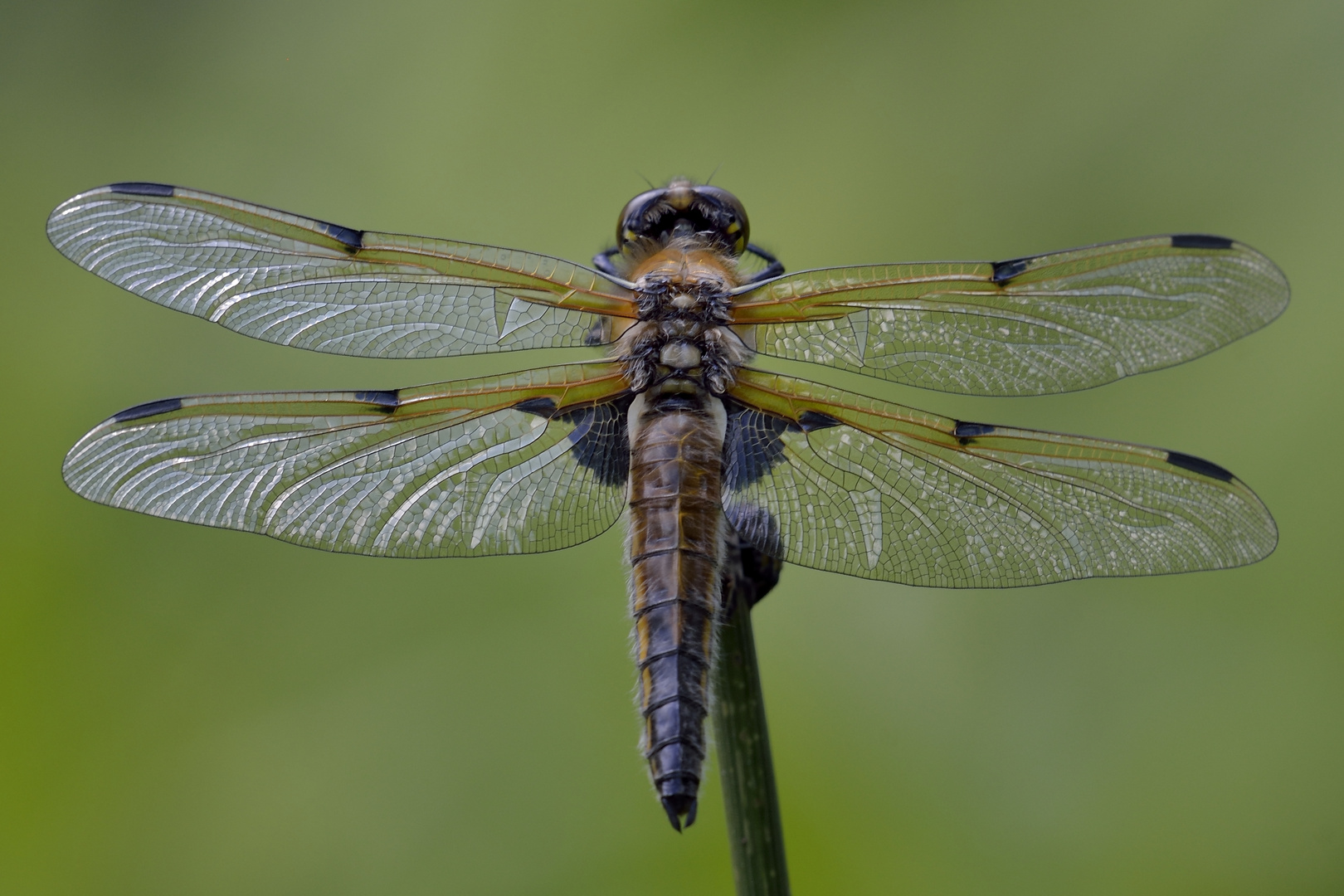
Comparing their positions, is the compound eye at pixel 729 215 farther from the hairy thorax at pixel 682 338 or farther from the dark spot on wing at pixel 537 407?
the dark spot on wing at pixel 537 407

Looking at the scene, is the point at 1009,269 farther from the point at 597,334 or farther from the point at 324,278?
the point at 324,278

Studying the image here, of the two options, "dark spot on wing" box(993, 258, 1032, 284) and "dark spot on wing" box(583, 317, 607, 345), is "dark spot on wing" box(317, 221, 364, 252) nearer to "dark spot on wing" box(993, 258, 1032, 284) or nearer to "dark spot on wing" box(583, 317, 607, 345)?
"dark spot on wing" box(583, 317, 607, 345)

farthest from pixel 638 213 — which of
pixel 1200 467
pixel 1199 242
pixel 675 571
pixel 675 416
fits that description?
pixel 1200 467

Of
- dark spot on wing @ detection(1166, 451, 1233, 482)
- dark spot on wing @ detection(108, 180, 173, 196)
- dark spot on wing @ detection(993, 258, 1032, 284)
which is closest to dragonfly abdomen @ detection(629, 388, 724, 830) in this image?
dark spot on wing @ detection(993, 258, 1032, 284)

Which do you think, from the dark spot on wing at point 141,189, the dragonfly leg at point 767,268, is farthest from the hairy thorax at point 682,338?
the dark spot on wing at point 141,189

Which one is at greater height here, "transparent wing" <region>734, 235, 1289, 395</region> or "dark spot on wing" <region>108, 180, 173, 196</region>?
"dark spot on wing" <region>108, 180, 173, 196</region>
